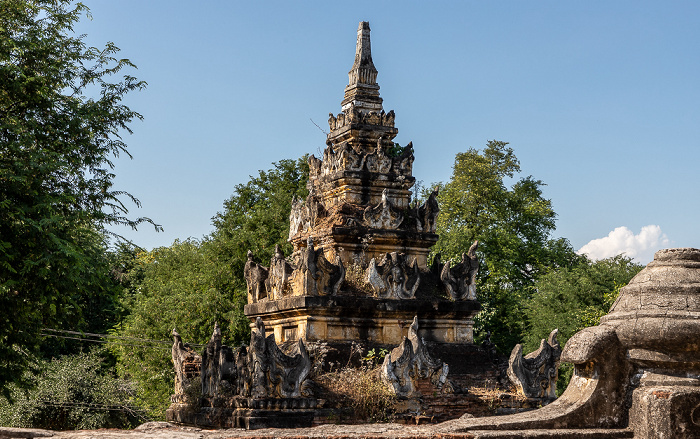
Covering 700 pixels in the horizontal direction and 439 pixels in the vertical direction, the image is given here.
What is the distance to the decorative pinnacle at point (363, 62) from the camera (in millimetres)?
18266

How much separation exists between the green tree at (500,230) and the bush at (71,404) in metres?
14.6

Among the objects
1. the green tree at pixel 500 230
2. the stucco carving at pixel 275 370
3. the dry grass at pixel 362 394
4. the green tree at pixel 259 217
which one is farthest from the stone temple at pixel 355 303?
the green tree at pixel 500 230

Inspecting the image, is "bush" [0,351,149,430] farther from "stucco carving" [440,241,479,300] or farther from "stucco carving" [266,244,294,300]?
"stucco carving" [440,241,479,300]

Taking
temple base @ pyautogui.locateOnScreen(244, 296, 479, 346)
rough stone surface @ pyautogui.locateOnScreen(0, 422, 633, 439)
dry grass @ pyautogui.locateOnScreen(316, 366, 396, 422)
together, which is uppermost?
temple base @ pyautogui.locateOnScreen(244, 296, 479, 346)

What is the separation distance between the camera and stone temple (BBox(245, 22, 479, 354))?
15.6 metres

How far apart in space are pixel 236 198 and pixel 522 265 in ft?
44.9

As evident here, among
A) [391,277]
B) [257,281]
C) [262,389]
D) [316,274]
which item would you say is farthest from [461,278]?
[262,389]

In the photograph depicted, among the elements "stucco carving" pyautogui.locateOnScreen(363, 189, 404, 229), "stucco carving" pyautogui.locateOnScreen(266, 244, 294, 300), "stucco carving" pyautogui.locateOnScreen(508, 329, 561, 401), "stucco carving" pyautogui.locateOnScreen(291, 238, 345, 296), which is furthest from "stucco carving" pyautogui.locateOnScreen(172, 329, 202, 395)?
"stucco carving" pyautogui.locateOnScreen(508, 329, 561, 401)

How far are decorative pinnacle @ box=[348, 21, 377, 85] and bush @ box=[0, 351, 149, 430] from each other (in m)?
16.3

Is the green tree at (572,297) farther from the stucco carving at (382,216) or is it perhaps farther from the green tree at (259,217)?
the stucco carving at (382,216)

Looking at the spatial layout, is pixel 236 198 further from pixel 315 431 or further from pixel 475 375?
pixel 315 431

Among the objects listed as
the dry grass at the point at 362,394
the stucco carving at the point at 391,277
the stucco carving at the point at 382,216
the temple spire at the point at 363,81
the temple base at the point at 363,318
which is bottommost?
the dry grass at the point at 362,394

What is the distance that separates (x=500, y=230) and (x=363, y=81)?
21290 mm

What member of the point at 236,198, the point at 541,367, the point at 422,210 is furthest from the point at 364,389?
the point at 236,198
